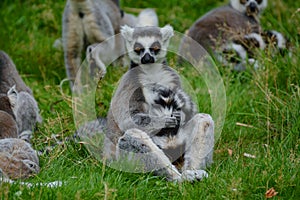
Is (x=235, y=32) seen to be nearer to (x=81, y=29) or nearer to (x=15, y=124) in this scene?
(x=81, y=29)

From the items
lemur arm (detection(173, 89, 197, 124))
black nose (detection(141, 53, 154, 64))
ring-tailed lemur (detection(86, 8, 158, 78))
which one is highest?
black nose (detection(141, 53, 154, 64))

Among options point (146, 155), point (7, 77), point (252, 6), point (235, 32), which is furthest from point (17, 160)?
point (252, 6)

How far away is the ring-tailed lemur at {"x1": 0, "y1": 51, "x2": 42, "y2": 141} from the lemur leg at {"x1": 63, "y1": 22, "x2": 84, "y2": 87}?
5.46 feet

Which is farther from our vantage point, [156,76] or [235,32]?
[235,32]

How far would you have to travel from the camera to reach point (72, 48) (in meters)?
8.47

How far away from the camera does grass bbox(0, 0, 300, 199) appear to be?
4523 millimetres

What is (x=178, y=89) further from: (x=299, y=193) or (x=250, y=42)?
(x=250, y=42)

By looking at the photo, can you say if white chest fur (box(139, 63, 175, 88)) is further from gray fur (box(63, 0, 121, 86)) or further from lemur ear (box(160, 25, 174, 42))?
gray fur (box(63, 0, 121, 86))

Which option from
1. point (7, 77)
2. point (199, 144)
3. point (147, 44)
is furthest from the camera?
point (7, 77)

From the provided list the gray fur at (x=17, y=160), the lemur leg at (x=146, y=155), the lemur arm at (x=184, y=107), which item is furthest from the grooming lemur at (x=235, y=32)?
the gray fur at (x=17, y=160)

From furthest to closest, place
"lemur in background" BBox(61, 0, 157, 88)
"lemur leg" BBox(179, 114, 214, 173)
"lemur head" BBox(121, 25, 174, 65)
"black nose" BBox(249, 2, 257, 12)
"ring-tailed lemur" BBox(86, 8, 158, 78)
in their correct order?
A: "black nose" BBox(249, 2, 257, 12) < "lemur in background" BBox(61, 0, 157, 88) < "ring-tailed lemur" BBox(86, 8, 158, 78) < "lemur head" BBox(121, 25, 174, 65) < "lemur leg" BBox(179, 114, 214, 173)

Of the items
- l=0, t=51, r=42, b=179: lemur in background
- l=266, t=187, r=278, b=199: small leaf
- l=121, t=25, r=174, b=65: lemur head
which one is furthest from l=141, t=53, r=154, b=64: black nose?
l=266, t=187, r=278, b=199: small leaf

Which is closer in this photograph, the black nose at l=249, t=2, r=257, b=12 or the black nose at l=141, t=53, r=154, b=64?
the black nose at l=141, t=53, r=154, b=64

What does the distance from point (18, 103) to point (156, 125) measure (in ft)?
6.44
